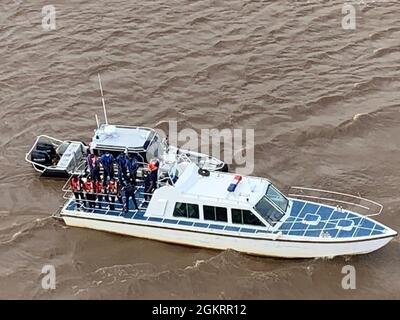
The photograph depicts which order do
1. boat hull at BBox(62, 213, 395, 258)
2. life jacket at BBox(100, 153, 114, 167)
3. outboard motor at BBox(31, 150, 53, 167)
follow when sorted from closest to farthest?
boat hull at BBox(62, 213, 395, 258), life jacket at BBox(100, 153, 114, 167), outboard motor at BBox(31, 150, 53, 167)

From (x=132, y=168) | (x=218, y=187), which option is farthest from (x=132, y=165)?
(x=218, y=187)

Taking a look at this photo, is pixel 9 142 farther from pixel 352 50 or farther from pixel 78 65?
pixel 352 50

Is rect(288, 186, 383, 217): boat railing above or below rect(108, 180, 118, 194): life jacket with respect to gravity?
below

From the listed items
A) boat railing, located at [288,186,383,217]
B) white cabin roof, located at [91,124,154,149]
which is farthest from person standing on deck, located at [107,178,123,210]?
boat railing, located at [288,186,383,217]

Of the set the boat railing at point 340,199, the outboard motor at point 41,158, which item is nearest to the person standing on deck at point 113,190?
the outboard motor at point 41,158

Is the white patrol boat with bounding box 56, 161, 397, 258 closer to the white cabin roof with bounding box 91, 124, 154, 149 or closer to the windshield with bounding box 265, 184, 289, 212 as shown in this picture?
the windshield with bounding box 265, 184, 289, 212

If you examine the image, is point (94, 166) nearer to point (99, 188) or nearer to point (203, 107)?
point (99, 188)
